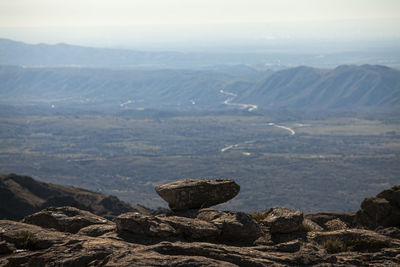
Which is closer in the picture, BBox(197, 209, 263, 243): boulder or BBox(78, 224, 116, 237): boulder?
BBox(78, 224, 116, 237): boulder

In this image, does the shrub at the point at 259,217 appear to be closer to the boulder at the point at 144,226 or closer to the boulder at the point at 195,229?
the boulder at the point at 195,229

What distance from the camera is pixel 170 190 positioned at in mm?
19234

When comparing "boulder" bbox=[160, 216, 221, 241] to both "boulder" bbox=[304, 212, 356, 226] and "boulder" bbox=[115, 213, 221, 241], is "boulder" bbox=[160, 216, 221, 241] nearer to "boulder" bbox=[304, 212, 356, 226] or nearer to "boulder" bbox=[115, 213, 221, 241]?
"boulder" bbox=[115, 213, 221, 241]

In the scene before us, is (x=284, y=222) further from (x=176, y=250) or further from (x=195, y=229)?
(x=176, y=250)

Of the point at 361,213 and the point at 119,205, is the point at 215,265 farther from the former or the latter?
the point at 119,205

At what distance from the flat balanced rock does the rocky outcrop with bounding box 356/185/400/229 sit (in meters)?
5.61

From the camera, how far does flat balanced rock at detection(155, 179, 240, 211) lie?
19266mm

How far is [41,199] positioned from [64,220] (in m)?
58.5

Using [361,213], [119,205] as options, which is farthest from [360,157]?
[361,213]

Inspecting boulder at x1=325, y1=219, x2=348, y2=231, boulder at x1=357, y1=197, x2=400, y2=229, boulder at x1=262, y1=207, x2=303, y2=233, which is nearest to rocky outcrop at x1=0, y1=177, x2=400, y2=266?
boulder at x1=262, y1=207, x2=303, y2=233

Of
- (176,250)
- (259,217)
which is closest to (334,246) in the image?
(259,217)

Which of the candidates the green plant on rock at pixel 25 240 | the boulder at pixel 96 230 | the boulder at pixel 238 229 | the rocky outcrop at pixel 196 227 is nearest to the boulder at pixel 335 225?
the boulder at pixel 238 229

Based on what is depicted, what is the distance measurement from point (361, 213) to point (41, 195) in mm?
60646

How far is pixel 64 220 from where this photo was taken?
18.0m
